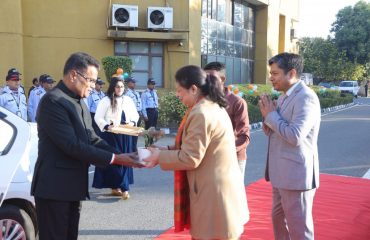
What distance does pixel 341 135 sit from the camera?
1611 cm

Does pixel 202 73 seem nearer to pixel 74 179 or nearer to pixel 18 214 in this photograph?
pixel 74 179

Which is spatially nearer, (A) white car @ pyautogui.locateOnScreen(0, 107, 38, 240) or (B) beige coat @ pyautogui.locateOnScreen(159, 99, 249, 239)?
(B) beige coat @ pyautogui.locateOnScreen(159, 99, 249, 239)

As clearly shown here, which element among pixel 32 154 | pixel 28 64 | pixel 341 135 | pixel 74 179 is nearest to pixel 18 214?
pixel 32 154

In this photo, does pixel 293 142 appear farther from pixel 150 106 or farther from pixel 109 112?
pixel 150 106

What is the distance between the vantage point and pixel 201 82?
10.5 feet

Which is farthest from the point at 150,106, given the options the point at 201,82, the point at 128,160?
the point at 201,82

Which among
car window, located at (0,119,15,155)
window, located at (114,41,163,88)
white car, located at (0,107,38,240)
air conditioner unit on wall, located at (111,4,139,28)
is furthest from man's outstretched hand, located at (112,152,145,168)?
window, located at (114,41,163,88)

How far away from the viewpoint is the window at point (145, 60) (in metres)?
21.1

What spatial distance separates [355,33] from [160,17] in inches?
1387

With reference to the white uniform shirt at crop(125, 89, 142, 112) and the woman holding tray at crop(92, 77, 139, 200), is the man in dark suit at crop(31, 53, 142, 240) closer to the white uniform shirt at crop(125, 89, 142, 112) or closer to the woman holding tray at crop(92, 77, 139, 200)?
the woman holding tray at crop(92, 77, 139, 200)

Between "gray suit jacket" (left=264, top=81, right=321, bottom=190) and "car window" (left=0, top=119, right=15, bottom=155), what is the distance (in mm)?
2240

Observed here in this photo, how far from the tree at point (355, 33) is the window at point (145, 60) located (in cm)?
3420

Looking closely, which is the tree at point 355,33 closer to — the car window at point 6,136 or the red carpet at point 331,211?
the red carpet at point 331,211

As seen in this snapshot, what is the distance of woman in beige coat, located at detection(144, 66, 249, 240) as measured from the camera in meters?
3.13
